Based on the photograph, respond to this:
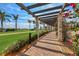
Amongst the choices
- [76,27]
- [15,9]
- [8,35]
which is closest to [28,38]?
[8,35]

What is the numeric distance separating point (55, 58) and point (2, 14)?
2010 millimetres

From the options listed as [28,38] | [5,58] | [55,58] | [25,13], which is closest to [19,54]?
[5,58]

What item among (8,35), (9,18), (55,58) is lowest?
(55,58)

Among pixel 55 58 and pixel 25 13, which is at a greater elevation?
Result: pixel 25 13

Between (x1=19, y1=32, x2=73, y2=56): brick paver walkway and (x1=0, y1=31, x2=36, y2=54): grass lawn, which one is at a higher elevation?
(x1=0, y1=31, x2=36, y2=54): grass lawn

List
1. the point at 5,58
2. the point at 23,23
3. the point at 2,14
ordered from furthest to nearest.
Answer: the point at 23,23 < the point at 2,14 < the point at 5,58

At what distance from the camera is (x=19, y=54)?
6699mm

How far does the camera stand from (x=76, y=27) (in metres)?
6.60

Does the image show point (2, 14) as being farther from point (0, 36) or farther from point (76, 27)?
point (76, 27)

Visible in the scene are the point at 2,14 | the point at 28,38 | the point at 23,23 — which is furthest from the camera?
the point at 28,38

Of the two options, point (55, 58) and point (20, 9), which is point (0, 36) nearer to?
point (20, 9)

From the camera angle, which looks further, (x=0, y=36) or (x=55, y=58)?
(x=0, y=36)

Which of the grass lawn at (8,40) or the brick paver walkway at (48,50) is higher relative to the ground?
the grass lawn at (8,40)

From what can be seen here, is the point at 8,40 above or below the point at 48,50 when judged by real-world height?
above
